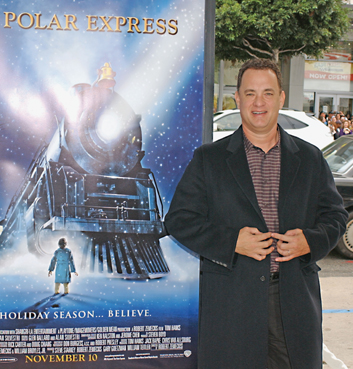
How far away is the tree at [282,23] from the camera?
15016 millimetres

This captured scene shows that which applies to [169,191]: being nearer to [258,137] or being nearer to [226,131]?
[258,137]

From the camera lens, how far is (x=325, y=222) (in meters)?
1.99

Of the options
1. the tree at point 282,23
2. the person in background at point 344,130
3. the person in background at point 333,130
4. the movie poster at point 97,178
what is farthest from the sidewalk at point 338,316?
the tree at point 282,23

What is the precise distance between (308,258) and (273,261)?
0.15m

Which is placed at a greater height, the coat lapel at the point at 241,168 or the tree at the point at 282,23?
the tree at the point at 282,23

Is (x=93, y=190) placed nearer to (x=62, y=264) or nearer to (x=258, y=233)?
(x=62, y=264)

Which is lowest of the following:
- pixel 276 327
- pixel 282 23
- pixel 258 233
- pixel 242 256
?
pixel 276 327

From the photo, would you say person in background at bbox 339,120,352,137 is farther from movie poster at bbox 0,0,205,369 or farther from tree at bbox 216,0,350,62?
movie poster at bbox 0,0,205,369

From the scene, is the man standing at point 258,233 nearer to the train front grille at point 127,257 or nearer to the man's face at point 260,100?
the man's face at point 260,100

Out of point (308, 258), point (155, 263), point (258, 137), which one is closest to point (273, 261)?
point (308, 258)

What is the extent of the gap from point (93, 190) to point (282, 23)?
46.9 ft

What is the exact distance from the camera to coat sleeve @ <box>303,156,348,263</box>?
1903 mm

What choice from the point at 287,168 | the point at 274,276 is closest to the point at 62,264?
the point at 274,276

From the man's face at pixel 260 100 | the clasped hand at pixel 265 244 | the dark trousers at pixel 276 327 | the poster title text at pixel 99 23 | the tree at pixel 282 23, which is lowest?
the dark trousers at pixel 276 327
